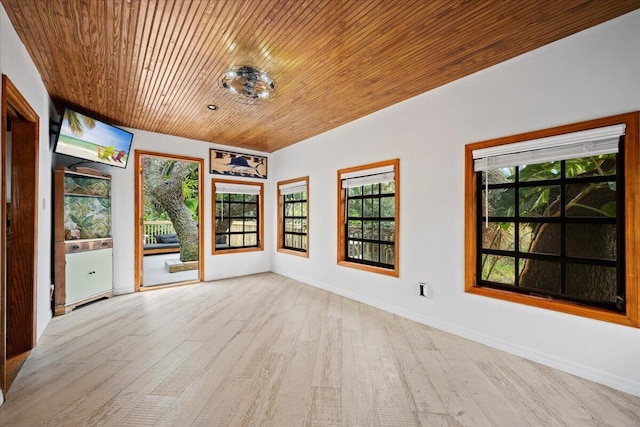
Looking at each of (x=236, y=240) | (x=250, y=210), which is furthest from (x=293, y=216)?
(x=236, y=240)

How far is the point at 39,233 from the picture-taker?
9.05 feet

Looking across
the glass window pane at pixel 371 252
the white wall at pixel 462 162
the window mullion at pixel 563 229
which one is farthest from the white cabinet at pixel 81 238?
the window mullion at pixel 563 229

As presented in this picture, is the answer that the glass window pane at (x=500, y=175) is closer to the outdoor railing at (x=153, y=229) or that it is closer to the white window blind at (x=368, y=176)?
the white window blind at (x=368, y=176)

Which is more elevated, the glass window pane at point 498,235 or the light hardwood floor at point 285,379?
the glass window pane at point 498,235

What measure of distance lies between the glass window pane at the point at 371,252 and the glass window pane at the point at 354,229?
20cm

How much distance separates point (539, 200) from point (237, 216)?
492 cm

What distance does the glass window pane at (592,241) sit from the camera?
82.7 inches

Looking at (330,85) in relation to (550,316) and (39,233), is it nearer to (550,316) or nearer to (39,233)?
(550,316)

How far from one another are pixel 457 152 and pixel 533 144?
654 millimetres

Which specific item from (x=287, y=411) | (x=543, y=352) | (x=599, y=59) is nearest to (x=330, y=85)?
(x=599, y=59)

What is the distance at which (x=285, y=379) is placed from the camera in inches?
79.7

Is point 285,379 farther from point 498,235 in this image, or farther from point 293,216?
point 293,216

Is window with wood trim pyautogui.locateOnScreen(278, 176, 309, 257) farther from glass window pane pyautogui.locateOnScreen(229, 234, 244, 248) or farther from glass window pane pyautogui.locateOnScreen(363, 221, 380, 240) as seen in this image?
glass window pane pyautogui.locateOnScreen(363, 221, 380, 240)

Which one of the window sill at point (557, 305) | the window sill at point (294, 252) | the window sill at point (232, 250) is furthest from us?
the window sill at point (232, 250)
